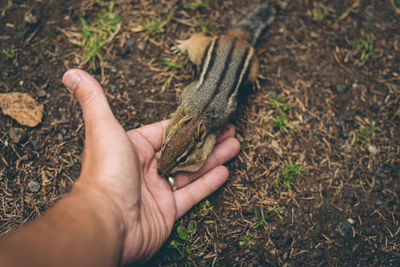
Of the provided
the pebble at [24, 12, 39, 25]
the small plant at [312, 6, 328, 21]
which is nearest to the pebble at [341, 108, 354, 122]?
the small plant at [312, 6, 328, 21]

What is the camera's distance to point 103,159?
7.64ft

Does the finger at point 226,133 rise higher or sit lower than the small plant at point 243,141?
higher

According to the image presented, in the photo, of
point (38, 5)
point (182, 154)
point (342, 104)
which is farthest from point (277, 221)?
point (38, 5)

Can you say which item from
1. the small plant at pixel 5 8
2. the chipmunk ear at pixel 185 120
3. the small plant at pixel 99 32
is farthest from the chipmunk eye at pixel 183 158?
the small plant at pixel 5 8

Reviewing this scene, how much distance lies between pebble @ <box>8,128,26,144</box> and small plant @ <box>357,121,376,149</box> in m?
4.02

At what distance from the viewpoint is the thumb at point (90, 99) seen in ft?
7.93

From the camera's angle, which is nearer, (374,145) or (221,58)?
(221,58)

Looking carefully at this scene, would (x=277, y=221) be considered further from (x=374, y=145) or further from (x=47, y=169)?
(x=47, y=169)

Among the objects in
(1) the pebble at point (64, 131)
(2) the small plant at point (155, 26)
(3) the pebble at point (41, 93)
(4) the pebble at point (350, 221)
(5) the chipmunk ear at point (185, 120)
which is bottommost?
(4) the pebble at point (350, 221)

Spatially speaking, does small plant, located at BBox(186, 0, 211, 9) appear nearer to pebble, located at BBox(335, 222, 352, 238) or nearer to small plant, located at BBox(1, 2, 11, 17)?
small plant, located at BBox(1, 2, 11, 17)

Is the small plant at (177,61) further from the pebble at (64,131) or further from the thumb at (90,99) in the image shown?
the pebble at (64,131)

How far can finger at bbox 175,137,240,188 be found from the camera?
10.2ft

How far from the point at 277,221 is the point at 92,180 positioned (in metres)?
2.07

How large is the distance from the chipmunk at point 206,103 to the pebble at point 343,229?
5.63ft
